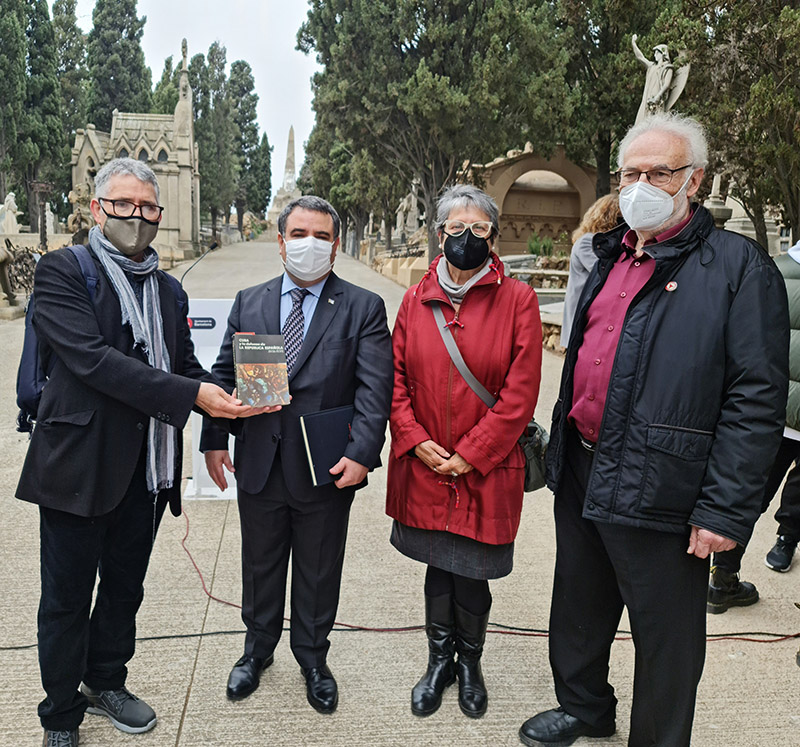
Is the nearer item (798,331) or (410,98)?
(798,331)

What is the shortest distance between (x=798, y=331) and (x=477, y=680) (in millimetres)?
2449

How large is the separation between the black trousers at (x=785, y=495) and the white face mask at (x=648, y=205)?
1896 millimetres

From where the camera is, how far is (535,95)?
773 inches

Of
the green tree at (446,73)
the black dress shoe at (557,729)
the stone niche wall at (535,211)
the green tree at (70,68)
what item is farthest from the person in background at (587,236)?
the green tree at (70,68)

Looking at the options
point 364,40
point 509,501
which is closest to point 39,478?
point 509,501

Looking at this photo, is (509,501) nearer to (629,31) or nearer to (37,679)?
(37,679)

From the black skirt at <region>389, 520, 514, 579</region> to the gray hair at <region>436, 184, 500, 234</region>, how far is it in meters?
1.34

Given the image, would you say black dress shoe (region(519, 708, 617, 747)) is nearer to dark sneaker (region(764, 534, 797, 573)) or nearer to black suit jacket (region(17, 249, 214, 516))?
black suit jacket (region(17, 249, 214, 516))

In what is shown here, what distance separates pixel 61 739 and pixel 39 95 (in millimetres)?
38425

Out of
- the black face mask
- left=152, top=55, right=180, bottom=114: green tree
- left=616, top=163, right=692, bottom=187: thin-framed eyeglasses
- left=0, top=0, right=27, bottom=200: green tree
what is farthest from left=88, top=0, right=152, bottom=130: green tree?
left=616, top=163, right=692, bottom=187: thin-framed eyeglasses

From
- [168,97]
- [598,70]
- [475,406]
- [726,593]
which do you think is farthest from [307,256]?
[168,97]

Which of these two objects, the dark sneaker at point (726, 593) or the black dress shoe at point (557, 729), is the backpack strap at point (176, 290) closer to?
the black dress shoe at point (557, 729)

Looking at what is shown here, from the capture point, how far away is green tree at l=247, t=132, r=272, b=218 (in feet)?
211

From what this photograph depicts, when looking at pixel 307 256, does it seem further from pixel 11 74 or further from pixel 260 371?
pixel 11 74
